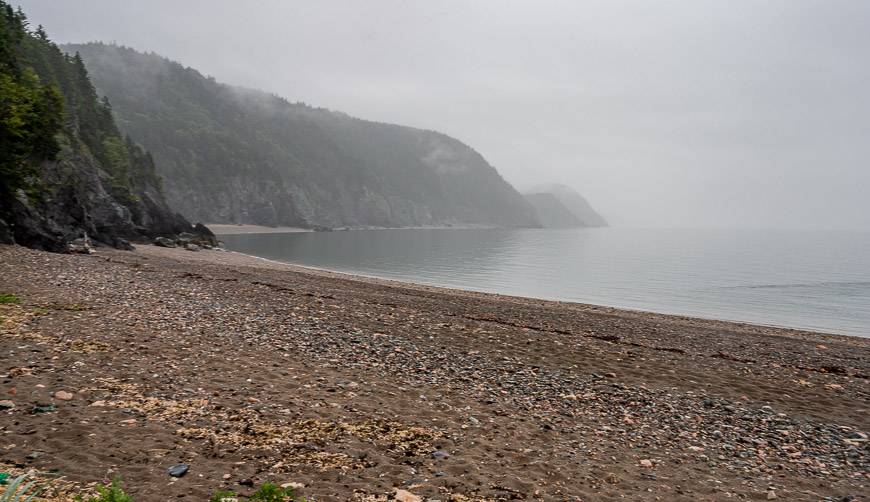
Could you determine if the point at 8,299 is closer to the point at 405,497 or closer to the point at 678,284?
the point at 405,497

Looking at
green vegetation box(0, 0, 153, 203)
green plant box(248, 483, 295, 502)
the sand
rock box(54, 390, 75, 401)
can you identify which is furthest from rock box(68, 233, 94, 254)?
the sand

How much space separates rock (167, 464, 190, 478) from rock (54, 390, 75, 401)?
3635mm

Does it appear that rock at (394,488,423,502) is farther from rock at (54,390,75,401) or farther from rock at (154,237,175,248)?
rock at (154,237,175,248)

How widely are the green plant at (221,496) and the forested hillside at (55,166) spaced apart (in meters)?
33.6

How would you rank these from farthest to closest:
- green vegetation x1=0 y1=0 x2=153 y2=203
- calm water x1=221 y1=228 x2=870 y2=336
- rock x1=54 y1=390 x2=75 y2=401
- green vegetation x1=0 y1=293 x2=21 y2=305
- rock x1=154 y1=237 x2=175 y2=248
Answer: rock x1=154 y1=237 x2=175 y2=248 < calm water x1=221 y1=228 x2=870 y2=336 < green vegetation x1=0 y1=0 x2=153 y2=203 < green vegetation x1=0 y1=293 x2=21 y2=305 < rock x1=54 y1=390 x2=75 y2=401

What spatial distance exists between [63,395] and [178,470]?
3.98 meters

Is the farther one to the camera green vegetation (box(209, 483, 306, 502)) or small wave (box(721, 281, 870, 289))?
small wave (box(721, 281, 870, 289))

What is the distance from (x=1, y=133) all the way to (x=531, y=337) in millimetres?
35652

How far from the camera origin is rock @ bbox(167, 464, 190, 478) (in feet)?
22.4

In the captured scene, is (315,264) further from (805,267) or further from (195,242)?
(805,267)

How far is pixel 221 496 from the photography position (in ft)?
19.6

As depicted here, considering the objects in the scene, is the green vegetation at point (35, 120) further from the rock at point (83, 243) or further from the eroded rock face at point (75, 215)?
the rock at point (83, 243)

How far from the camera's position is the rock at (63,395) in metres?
8.84

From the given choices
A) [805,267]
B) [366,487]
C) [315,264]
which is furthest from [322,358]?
[805,267]
